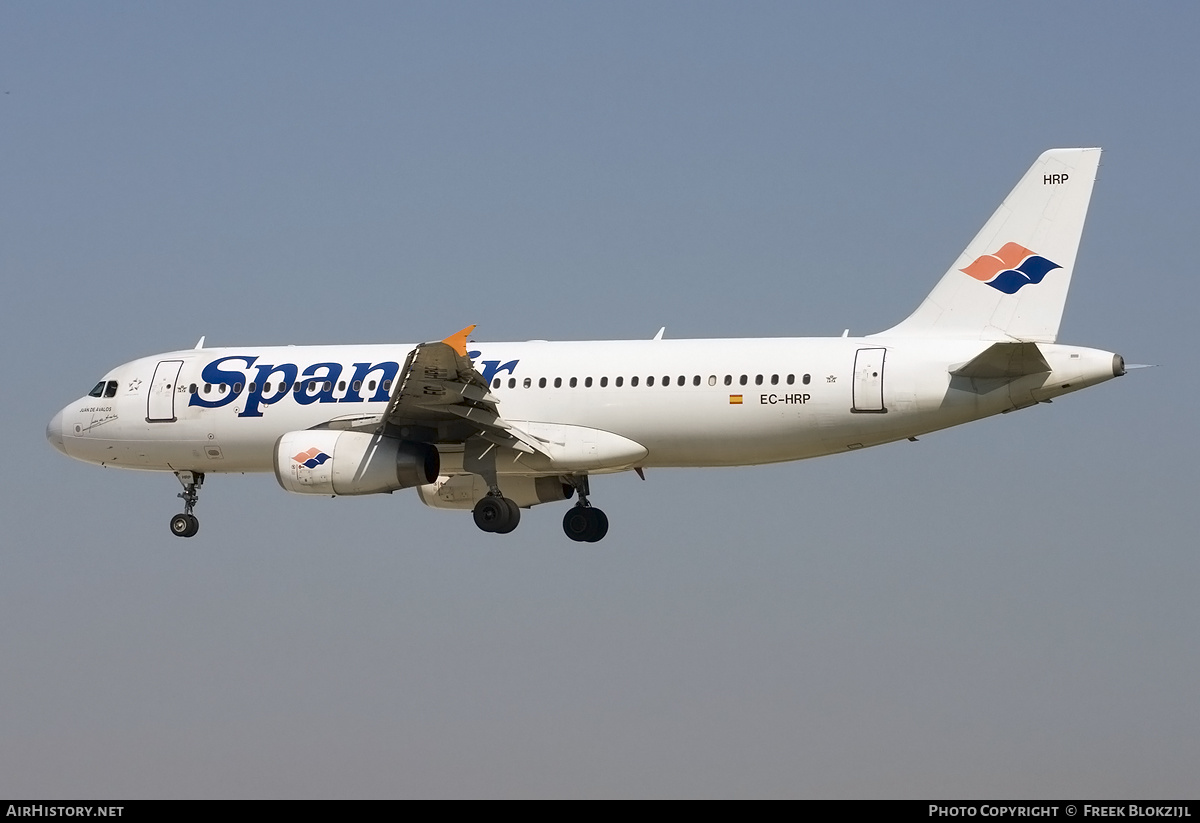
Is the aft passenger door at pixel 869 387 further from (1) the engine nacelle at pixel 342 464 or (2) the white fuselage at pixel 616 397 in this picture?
(1) the engine nacelle at pixel 342 464

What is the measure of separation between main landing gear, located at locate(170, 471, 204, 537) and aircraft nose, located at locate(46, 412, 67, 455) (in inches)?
114

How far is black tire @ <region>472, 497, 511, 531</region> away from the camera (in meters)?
35.5

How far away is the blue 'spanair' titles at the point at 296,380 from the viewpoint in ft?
119

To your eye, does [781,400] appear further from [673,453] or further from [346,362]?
[346,362]

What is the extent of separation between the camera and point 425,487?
1549 inches

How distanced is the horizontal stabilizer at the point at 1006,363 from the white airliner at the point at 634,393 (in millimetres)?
31

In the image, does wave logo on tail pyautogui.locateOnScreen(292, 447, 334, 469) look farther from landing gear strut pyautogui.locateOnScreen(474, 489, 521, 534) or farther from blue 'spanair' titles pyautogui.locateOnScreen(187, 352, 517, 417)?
landing gear strut pyautogui.locateOnScreen(474, 489, 521, 534)

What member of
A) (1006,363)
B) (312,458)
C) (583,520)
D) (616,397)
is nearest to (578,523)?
(583,520)

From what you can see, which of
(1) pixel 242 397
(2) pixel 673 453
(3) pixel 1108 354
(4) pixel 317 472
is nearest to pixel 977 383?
(3) pixel 1108 354

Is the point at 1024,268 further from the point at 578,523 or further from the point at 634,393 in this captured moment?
the point at 578,523

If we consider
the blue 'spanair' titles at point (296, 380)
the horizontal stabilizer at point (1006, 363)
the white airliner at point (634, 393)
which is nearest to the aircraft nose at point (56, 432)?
the white airliner at point (634, 393)

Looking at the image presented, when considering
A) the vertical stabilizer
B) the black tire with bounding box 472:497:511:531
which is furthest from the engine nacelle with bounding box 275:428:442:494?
the vertical stabilizer
